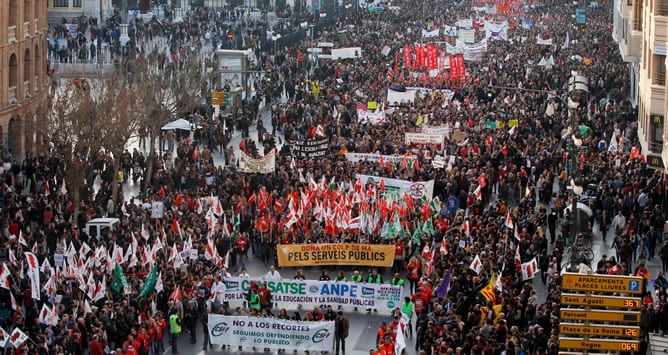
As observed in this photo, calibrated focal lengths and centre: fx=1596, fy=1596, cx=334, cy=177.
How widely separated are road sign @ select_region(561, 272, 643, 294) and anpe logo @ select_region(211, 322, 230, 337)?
10.2m

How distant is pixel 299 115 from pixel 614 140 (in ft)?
60.9

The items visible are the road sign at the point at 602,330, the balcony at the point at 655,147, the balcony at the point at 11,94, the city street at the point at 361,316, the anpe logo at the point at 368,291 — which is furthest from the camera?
the balcony at the point at 11,94

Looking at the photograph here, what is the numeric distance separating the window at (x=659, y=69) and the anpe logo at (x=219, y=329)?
23201 mm

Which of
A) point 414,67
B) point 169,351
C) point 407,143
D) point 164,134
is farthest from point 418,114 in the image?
point 169,351

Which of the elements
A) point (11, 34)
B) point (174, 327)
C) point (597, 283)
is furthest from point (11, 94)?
point (597, 283)


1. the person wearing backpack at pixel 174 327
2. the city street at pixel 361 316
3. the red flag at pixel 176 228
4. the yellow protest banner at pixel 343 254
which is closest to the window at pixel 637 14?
the city street at pixel 361 316

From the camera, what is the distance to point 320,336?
3819cm

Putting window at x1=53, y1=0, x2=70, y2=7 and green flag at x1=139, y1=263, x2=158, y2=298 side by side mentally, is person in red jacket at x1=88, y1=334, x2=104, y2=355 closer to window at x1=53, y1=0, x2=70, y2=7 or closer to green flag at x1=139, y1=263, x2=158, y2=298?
green flag at x1=139, y1=263, x2=158, y2=298

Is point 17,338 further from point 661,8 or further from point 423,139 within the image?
point 661,8

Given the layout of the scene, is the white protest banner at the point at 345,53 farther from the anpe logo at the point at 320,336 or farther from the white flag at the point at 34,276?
the anpe logo at the point at 320,336

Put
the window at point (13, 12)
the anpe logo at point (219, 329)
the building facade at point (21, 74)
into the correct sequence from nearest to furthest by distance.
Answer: the anpe logo at point (219, 329) < the building facade at point (21, 74) < the window at point (13, 12)

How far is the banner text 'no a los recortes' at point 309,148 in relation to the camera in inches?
2229

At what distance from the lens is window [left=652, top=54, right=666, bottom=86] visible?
55.8 metres

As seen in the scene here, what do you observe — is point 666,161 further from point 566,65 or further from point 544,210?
point 566,65
